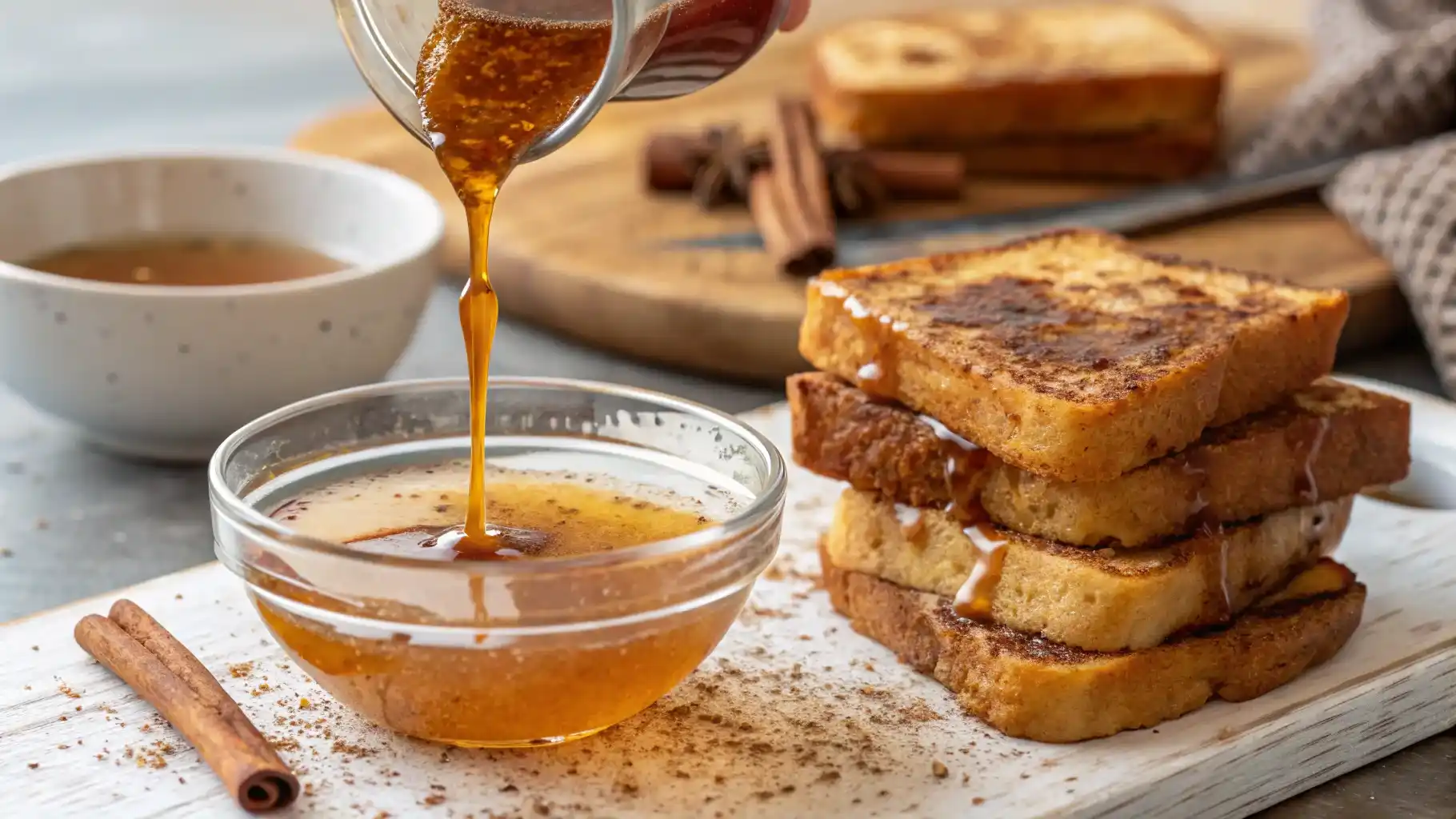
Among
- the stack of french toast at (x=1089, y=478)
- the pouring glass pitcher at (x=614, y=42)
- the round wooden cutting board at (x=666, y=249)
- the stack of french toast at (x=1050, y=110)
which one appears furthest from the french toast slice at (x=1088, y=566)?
the stack of french toast at (x=1050, y=110)

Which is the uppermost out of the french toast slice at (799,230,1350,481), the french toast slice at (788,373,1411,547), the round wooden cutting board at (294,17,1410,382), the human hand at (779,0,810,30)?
the human hand at (779,0,810,30)

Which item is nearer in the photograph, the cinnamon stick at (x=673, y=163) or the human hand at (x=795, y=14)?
the human hand at (x=795, y=14)

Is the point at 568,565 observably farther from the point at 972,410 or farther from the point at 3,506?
the point at 3,506

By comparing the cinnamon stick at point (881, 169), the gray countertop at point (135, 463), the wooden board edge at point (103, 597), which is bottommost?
the gray countertop at point (135, 463)

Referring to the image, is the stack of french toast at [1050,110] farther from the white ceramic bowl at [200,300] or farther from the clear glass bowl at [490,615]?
the clear glass bowl at [490,615]

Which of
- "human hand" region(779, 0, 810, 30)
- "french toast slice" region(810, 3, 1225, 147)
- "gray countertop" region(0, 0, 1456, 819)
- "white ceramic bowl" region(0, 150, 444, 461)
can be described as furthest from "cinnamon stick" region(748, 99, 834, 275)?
"human hand" region(779, 0, 810, 30)

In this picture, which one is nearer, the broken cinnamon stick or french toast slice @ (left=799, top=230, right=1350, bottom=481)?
french toast slice @ (left=799, top=230, right=1350, bottom=481)

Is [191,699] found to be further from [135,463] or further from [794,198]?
[794,198]

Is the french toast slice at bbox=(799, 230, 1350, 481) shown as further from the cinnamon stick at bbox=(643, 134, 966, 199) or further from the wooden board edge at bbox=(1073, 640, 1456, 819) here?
the cinnamon stick at bbox=(643, 134, 966, 199)
